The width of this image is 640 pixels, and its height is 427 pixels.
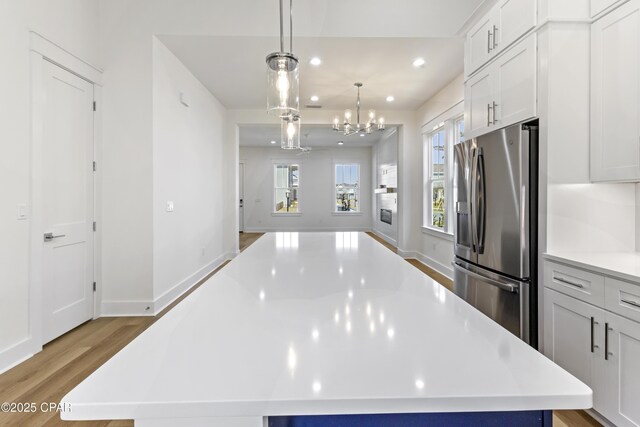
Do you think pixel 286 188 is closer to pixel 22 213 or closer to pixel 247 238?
pixel 247 238

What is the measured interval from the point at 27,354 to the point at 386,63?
4434mm

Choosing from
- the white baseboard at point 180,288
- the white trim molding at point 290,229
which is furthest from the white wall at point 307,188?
the white baseboard at point 180,288

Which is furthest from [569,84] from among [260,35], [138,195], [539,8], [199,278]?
[199,278]

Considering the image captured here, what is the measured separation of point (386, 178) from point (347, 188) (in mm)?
2274

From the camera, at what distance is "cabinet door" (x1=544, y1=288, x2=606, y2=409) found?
5.57 ft

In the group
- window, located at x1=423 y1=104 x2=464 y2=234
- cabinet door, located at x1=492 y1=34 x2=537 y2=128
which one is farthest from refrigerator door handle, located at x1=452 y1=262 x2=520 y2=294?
window, located at x1=423 y1=104 x2=464 y2=234

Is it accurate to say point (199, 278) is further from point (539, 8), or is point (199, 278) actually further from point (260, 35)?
point (539, 8)

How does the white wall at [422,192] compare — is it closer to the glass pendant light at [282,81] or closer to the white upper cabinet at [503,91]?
the white upper cabinet at [503,91]

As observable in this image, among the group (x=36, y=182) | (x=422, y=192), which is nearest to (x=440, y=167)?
(x=422, y=192)

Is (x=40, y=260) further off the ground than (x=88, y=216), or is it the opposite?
(x=88, y=216)

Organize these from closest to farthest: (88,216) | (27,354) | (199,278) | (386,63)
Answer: (27,354) < (88,216) < (386,63) < (199,278)

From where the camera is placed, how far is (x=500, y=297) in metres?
2.37

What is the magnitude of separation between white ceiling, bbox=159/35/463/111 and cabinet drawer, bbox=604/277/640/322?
284cm

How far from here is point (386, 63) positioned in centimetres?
408
